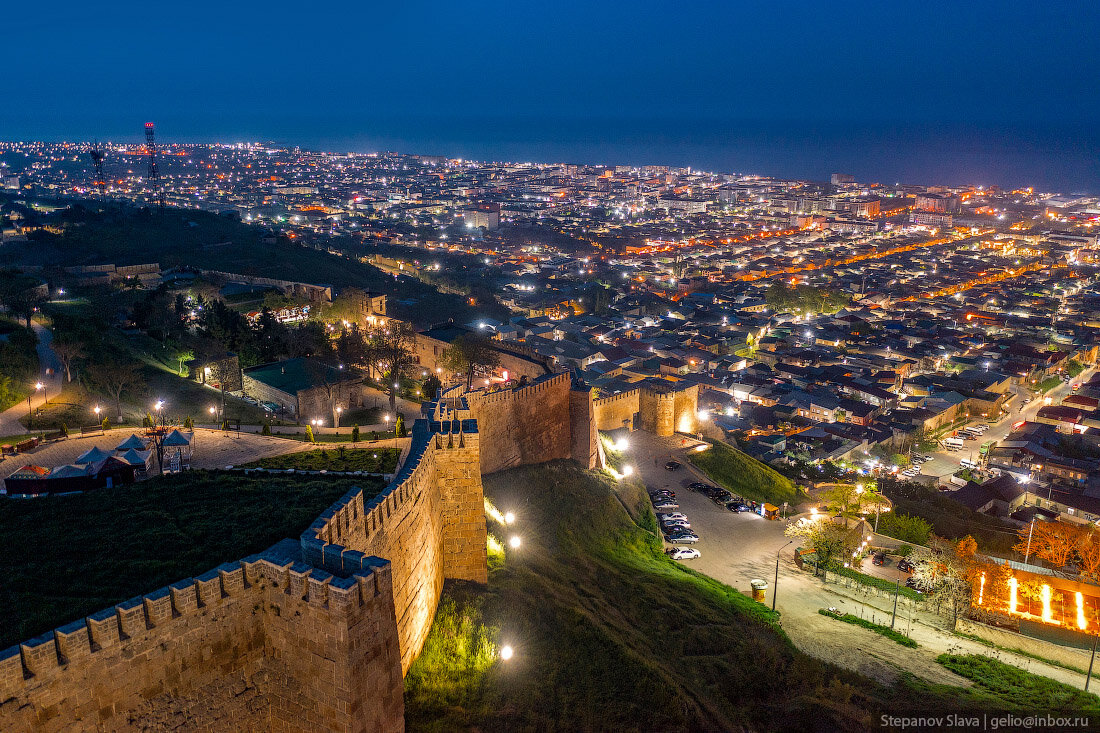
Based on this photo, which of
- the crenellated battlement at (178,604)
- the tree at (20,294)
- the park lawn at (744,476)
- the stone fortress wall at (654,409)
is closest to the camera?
the crenellated battlement at (178,604)

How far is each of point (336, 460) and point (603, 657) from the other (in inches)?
273

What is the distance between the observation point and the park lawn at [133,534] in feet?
24.7

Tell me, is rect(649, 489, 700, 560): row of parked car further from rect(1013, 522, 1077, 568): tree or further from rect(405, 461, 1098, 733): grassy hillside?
rect(1013, 522, 1077, 568): tree

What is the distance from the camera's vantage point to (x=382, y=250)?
2741 inches

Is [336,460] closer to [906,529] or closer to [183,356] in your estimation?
[183,356]

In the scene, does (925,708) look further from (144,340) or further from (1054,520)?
(144,340)

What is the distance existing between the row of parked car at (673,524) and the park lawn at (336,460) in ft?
23.0

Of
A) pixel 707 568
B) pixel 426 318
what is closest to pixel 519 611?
pixel 707 568

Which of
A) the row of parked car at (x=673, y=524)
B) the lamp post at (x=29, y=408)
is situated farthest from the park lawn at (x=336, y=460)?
the row of parked car at (x=673, y=524)

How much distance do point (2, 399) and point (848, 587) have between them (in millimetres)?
19613

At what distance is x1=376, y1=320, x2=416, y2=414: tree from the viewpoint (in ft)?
74.5

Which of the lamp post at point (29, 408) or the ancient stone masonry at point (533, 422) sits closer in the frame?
the lamp post at point (29, 408)

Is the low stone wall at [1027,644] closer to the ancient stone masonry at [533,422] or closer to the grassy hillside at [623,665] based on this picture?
the grassy hillside at [623,665]

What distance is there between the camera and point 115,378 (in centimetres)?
1762
